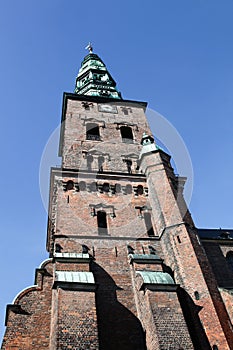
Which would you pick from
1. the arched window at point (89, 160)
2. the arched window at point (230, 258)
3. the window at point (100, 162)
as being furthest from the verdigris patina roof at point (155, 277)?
the arched window at point (89, 160)

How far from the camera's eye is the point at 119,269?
593 inches

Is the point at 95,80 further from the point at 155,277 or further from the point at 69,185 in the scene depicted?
the point at 155,277

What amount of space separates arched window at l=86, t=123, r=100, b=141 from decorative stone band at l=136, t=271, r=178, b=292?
41.0 ft

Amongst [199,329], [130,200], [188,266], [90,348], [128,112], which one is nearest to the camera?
[90,348]

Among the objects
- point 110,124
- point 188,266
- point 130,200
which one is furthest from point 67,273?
point 110,124

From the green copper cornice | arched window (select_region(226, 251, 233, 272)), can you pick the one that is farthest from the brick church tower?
the green copper cornice

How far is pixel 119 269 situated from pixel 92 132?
495 inches

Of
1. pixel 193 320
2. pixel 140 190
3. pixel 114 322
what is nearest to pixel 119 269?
pixel 114 322

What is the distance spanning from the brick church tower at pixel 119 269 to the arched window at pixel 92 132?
1.14m

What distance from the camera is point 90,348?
10703 mm

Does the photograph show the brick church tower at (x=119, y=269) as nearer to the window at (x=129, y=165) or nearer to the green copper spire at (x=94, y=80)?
the window at (x=129, y=165)

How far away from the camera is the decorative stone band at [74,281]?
12430mm

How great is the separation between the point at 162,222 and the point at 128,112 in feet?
46.2

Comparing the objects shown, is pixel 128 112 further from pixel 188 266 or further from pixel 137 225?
pixel 188 266
